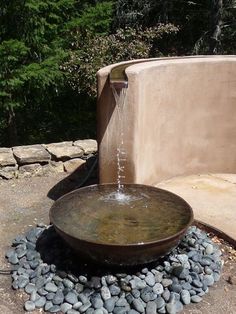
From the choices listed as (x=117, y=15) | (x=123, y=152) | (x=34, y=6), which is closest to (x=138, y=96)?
(x=123, y=152)

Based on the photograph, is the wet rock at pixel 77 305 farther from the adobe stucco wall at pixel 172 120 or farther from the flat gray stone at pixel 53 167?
the flat gray stone at pixel 53 167

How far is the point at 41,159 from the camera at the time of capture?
5.73 meters

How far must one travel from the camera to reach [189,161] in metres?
5.64

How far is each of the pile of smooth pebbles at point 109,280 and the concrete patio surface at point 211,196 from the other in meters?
0.53

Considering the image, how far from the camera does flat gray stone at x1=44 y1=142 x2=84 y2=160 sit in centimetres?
581

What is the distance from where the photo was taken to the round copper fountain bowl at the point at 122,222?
129 inches

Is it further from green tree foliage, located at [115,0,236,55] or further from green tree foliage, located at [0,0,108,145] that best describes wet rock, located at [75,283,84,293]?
green tree foliage, located at [115,0,236,55]

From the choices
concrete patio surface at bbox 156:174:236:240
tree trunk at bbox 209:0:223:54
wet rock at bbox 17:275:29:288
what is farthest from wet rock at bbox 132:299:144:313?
tree trunk at bbox 209:0:223:54

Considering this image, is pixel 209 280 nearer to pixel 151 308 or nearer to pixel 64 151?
pixel 151 308

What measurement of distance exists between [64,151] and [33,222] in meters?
1.55

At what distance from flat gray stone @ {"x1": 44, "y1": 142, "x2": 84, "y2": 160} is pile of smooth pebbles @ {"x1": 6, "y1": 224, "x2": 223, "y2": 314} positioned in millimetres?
1993

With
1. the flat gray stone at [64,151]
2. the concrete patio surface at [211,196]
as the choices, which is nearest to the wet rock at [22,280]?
the concrete patio surface at [211,196]

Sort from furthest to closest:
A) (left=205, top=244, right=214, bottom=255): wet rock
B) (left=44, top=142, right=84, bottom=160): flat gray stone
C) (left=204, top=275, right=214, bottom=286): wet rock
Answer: (left=44, top=142, right=84, bottom=160): flat gray stone < (left=205, top=244, right=214, bottom=255): wet rock < (left=204, top=275, right=214, bottom=286): wet rock

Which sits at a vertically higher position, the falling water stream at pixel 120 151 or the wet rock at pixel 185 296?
→ the falling water stream at pixel 120 151
